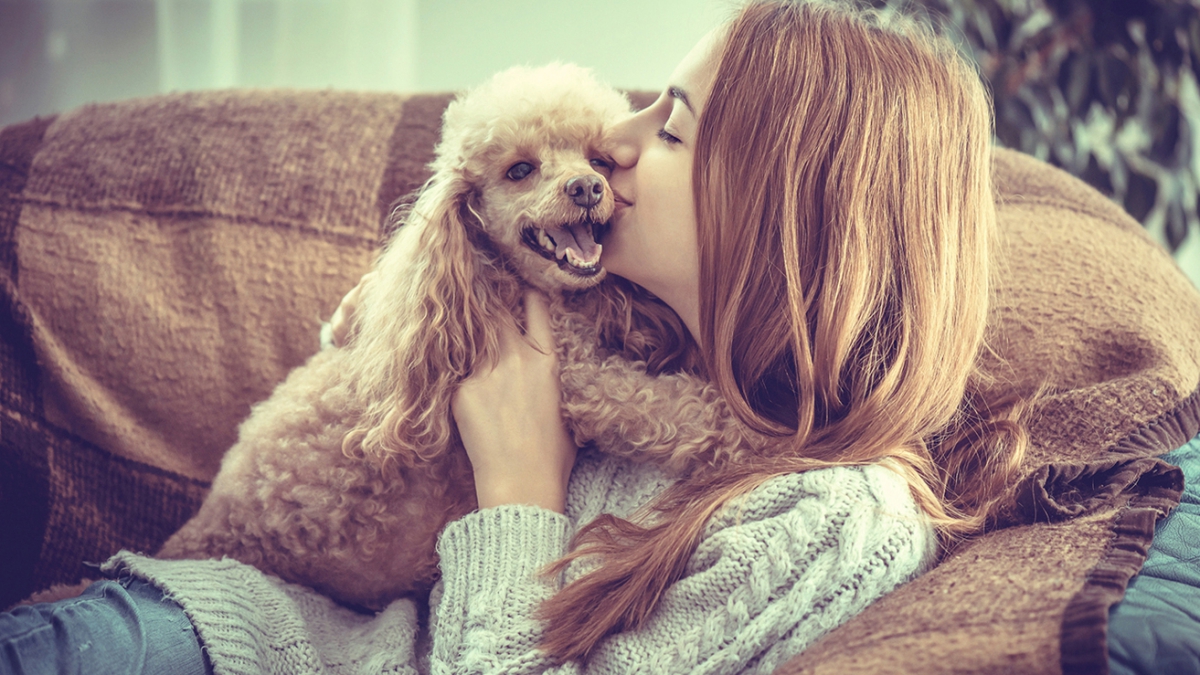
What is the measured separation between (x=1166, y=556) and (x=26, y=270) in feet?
4.86

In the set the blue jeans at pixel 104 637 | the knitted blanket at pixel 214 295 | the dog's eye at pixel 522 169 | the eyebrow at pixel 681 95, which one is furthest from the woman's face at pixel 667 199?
the blue jeans at pixel 104 637

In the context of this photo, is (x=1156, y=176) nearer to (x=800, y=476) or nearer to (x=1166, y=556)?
(x=1166, y=556)

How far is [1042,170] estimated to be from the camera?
133 cm

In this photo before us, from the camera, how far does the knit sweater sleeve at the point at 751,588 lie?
74 cm

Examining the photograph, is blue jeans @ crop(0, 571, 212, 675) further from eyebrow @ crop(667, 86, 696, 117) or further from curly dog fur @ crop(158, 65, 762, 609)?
eyebrow @ crop(667, 86, 696, 117)

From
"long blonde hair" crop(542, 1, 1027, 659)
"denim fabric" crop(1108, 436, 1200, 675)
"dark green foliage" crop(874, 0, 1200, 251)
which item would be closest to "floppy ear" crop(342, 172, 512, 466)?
"long blonde hair" crop(542, 1, 1027, 659)

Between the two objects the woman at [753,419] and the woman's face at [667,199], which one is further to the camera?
the woman's face at [667,199]

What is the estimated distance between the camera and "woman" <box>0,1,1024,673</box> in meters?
0.77

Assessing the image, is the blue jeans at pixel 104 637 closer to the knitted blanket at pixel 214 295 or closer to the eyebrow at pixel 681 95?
the knitted blanket at pixel 214 295

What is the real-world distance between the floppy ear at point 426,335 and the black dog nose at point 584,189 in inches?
6.3

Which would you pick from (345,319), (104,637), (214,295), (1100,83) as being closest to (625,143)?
(345,319)

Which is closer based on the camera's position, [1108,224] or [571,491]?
[571,491]

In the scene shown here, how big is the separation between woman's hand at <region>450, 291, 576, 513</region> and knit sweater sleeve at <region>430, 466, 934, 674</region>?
A: 111mm

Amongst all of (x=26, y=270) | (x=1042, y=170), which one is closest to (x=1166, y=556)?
(x=1042, y=170)
